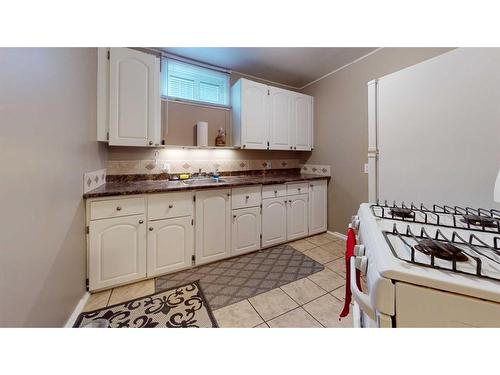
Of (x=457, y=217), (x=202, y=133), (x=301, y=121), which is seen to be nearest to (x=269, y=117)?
(x=301, y=121)

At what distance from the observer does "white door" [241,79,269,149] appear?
2.43 meters

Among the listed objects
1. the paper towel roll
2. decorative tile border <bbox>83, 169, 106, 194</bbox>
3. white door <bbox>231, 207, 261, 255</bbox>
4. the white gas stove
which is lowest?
white door <bbox>231, 207, 261, 255</bbox>

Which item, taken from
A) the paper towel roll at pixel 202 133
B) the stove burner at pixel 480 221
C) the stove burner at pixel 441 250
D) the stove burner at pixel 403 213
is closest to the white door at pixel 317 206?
the paper towel roll at pixel 202 133

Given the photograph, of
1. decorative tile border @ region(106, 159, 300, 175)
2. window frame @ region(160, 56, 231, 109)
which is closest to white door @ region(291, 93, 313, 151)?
decorative tile border @ region(106, 159, 300, 175)

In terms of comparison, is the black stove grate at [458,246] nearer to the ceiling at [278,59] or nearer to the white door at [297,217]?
the white door at [297,217]

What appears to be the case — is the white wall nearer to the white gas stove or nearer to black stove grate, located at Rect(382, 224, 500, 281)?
the white gas stove

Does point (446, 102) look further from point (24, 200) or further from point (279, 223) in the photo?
point (24, 200)

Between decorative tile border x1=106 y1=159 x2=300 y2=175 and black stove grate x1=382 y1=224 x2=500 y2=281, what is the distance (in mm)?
2223

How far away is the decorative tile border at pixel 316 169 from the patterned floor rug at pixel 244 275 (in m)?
1.35

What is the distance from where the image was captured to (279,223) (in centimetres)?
242

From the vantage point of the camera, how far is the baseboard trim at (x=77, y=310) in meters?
1.20

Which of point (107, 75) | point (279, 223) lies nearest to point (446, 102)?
point (279, 223)

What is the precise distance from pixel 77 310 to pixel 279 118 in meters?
2.83
